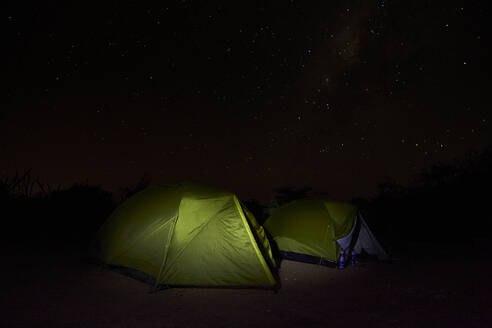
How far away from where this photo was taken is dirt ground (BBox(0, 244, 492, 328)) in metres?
5.80

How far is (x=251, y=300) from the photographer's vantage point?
7.02 m

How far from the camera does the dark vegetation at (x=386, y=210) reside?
50.1ft

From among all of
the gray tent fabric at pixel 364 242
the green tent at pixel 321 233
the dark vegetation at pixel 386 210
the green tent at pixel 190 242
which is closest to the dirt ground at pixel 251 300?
the green tent at pixel 190 242

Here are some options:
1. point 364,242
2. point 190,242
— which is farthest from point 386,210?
point 190,242

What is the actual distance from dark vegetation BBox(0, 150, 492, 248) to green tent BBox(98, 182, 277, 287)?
5369mm

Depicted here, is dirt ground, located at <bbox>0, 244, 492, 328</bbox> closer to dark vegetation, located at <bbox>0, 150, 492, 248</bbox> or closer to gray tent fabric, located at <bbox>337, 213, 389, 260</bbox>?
gray tent fabric, located at <bbox>337, 213, 389, 260</bbox>

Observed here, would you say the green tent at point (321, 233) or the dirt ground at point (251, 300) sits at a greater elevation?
the green tent at point (321, 233)

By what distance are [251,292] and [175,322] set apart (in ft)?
7.35

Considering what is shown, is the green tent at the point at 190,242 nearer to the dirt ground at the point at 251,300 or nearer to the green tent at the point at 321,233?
the dirt ground at the point at 251,300

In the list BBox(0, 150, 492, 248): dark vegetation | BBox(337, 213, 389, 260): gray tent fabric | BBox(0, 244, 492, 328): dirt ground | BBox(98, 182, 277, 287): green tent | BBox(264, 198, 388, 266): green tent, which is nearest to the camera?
BBox(0, 244, 492, 328): dirt ground

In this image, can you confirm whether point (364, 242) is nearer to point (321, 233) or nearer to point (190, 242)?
point (321, 233)

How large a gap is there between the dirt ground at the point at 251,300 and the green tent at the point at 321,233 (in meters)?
0.83

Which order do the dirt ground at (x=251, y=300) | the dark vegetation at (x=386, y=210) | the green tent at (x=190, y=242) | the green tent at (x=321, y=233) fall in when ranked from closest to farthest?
the dirt ground at (x=251, y=300), the green tent at (x=190, y=242), the green tent at (x=321, y=233), the dark vegetation at (x=386, y=210)

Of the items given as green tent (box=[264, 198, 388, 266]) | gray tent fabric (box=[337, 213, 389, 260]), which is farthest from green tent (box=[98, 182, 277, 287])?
gray tent fabric (box=[337, 213, 389, 260])
